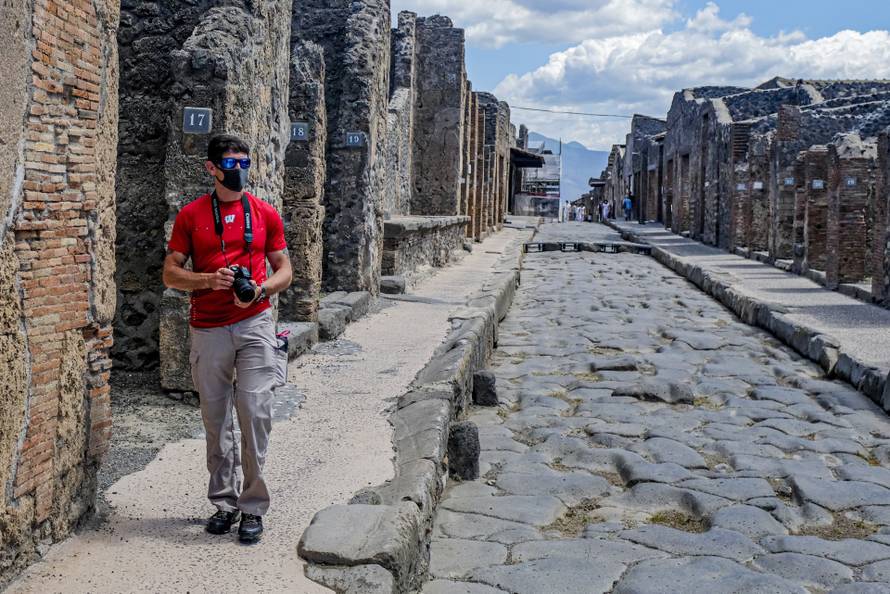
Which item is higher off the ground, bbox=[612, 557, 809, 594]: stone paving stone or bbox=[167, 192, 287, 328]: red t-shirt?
bbox=[167, 192, 287, 328]: red t-shirt

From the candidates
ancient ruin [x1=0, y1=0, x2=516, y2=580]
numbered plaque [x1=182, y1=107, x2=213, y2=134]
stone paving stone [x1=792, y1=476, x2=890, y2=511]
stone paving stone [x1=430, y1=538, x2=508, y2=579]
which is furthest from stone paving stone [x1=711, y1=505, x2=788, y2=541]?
numbered plaque [x1=182, y1=107, x2=213, y2=134]

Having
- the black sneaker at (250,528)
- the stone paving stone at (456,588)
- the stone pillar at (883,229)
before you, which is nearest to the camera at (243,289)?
the black sneaker at (250,528)

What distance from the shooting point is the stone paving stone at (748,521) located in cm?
445

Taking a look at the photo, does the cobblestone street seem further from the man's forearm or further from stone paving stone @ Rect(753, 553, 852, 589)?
the man's forearm

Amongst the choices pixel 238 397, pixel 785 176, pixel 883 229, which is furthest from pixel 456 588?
pixel 785 176

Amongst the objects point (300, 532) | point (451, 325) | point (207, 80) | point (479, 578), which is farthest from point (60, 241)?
point (451, 325)

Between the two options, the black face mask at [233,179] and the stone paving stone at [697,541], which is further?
the stone paving stone at [697,541]

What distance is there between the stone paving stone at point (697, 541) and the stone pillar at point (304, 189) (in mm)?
4128

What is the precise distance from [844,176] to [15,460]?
13.3 m

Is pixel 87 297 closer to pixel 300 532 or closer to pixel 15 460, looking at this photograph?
pixel 15 460

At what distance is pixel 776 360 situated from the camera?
8836mm

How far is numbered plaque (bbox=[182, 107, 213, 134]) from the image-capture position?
18.5 ft

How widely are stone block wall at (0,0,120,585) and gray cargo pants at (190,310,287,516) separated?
15.2 inches

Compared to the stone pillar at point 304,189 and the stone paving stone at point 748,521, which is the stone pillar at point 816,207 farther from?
the stone paving stone at point 748,521
